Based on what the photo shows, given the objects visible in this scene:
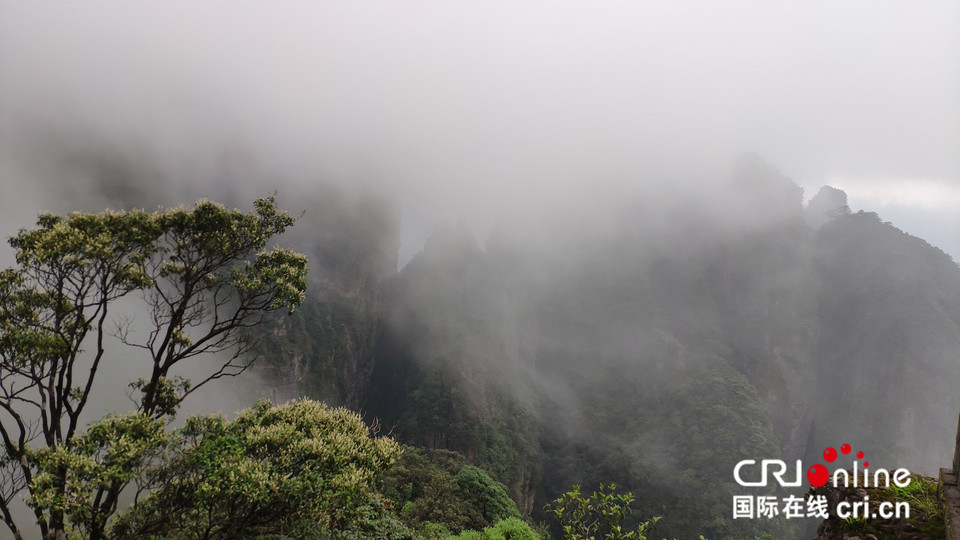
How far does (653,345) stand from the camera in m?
110

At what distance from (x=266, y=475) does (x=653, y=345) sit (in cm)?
11345

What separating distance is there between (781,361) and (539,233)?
7589cm

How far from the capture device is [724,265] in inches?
5030

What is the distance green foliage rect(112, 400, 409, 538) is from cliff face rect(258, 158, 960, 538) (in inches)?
2681

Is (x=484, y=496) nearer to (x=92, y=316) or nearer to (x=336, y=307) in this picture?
(x=92, y=316)

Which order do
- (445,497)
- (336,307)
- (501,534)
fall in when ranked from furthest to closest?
1. (336,307)
2. (445,497)
3. (501,534)

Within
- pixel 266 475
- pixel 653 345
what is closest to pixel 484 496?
pixel 266 475

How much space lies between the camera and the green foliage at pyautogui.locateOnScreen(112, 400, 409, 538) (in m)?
8.97

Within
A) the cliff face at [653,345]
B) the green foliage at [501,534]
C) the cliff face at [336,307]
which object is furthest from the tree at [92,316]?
the cliff face at [336,307]

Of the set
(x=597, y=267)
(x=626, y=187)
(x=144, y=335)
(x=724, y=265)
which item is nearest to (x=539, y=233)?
(x=597, y=267)

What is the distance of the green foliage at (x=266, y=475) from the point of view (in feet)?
29.4

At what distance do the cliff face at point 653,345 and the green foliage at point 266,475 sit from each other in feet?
223

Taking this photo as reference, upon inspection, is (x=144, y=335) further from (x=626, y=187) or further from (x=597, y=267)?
(x=626, y=187)

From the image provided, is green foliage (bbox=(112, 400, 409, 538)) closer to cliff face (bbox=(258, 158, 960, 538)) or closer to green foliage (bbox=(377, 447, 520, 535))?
green foliage (bbox=(377, 447, 520, 535))
